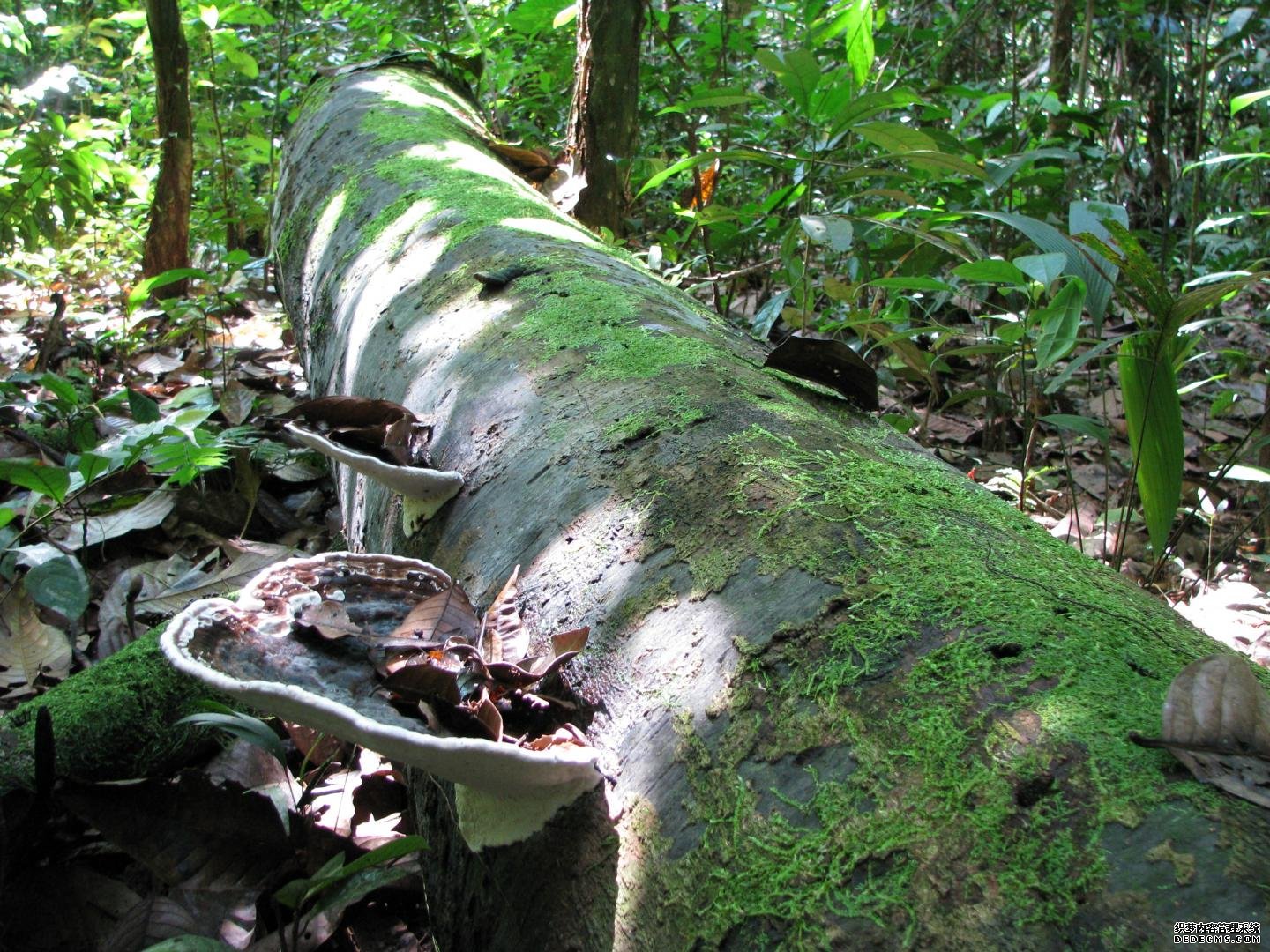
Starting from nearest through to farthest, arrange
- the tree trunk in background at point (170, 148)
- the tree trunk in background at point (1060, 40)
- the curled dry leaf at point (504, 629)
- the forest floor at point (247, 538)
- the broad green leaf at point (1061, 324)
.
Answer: the curled dry leaf at point (504, 629), the forest floor at point (247, 538), the broad green leaf at point (1061, 324), the tree trunk in background at point (1060, 40), the tree trunk in background at point (170, 148)

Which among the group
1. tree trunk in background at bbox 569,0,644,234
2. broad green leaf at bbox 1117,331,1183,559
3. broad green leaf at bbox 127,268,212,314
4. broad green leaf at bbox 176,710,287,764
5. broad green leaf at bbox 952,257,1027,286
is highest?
tree trunk in background at bbox 569,0,644,234

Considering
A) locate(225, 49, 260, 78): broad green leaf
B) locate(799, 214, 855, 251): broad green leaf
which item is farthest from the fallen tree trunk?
locate(225, 49, 260, 78): broad green leaf

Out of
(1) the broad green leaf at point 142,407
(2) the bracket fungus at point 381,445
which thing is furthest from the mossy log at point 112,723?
(1) the broad green leaf at point 142,407

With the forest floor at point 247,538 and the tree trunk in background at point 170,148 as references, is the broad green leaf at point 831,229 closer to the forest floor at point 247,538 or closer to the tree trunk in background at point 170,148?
the forest floor at point 247,538

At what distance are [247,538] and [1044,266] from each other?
2.73 metres

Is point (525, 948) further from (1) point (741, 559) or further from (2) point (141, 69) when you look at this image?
(2) point (141, 69)

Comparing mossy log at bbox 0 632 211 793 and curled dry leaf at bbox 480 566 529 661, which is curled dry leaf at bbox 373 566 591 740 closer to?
curled dry leaf at bbox 480 566 529 661

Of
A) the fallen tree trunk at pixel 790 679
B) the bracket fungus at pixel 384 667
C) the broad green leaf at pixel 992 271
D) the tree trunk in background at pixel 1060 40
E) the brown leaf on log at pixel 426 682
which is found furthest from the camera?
the tree trunk in background at pixel 1060 40

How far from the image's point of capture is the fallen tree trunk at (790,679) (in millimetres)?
749

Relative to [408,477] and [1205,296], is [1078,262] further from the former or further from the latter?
[408,477]

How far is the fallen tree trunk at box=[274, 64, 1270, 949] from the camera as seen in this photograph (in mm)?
749

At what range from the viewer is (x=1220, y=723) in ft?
2.57

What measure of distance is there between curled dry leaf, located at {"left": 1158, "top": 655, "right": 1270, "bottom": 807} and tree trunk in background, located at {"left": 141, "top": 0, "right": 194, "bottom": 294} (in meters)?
6.30

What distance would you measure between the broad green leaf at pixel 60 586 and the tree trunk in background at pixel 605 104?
11.3ft
